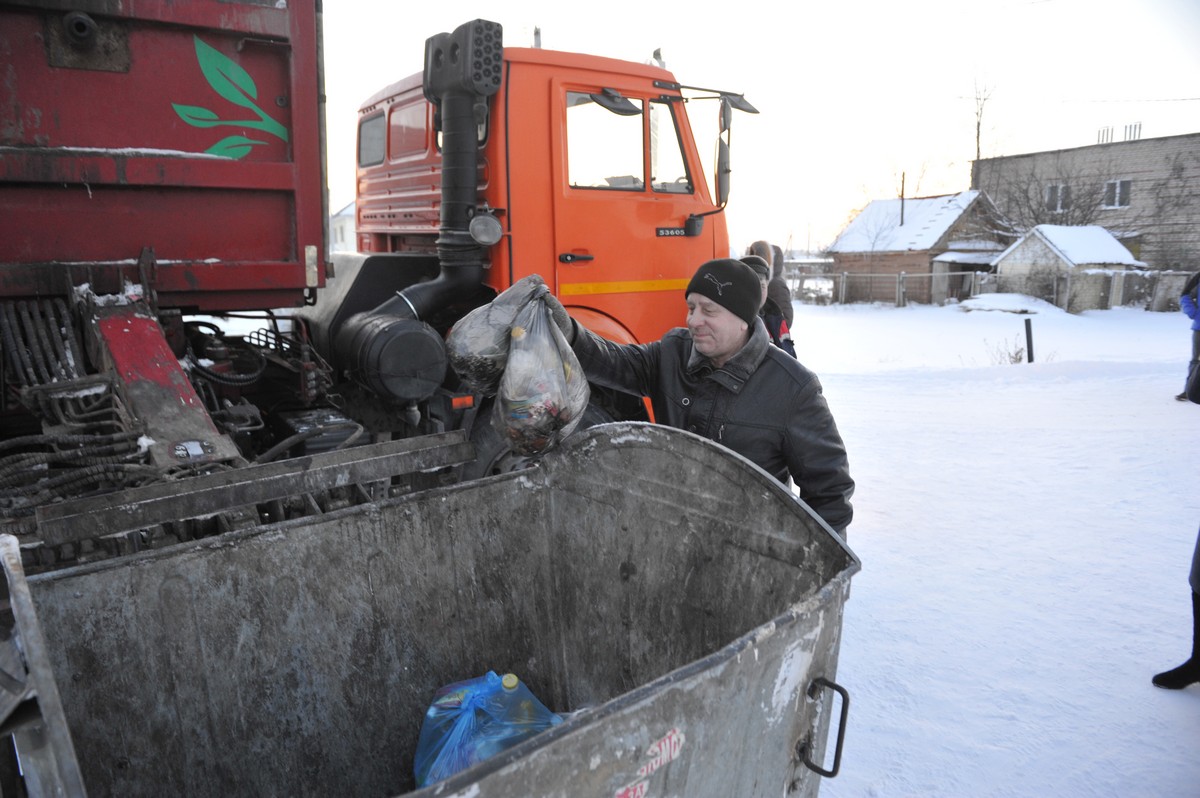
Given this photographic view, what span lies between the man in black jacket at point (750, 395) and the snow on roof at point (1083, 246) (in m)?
28.4

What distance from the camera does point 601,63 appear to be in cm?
442

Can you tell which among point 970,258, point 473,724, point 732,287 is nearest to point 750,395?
point 732,287

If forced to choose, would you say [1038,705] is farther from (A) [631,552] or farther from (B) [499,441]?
(B) [499,441]

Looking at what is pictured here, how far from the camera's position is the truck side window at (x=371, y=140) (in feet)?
18.3

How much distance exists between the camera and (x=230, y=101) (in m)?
3.40

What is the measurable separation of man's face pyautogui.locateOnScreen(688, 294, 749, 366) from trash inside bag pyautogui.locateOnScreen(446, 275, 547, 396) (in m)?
0.54

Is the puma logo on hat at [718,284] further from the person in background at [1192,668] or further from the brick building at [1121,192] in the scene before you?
the brick building at [1121,192]

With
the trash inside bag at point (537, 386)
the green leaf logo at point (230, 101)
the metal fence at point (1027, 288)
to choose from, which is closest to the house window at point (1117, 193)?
the metal fence at point (1027, 288)

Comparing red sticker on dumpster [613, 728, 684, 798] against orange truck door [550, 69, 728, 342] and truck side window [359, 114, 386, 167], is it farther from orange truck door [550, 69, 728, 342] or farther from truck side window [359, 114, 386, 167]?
truck side window [359, 114, 386, 167]

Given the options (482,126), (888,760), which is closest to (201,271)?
(482,126)

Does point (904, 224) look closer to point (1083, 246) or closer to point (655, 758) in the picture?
point (1083, 246)

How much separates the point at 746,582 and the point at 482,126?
315cm

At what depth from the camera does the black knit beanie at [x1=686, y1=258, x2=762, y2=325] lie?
2482 millimetres

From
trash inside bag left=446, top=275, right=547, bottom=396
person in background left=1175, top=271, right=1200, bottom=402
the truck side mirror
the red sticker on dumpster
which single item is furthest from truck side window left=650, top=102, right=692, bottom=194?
person in background left=1175, top=271, right=1200, bottom=402
